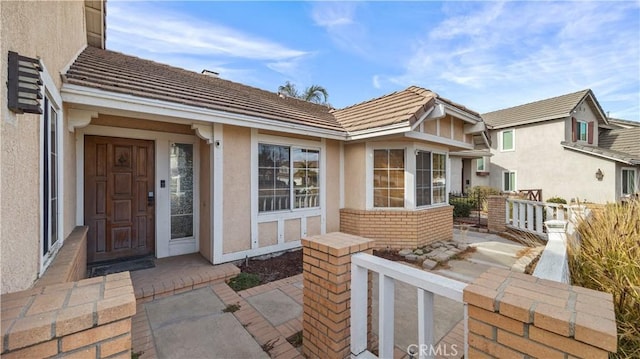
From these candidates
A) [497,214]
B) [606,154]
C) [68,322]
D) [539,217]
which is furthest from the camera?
[606,154]

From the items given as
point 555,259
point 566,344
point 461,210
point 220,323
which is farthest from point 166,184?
point 461,210

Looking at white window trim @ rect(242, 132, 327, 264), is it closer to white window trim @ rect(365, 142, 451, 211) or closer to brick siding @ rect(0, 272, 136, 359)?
white window trim @ rect(365, 142, 451, 211)

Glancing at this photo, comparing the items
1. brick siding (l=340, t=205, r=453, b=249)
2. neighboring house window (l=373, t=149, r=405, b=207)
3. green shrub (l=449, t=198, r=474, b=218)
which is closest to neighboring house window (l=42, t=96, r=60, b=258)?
brick siding (l=340, t=205, r=453, b=249)

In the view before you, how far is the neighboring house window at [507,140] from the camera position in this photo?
725 inches

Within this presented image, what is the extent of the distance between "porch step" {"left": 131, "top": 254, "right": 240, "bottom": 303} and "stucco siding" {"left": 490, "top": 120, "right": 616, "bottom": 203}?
19933 millimetres

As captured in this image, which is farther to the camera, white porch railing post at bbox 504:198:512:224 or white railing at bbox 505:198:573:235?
white porch railing post at bbox 504:198:512:224

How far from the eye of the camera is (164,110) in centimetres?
446

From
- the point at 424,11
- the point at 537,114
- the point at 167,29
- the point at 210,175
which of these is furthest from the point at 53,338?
the point at 537,114

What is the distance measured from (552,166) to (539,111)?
3.97m

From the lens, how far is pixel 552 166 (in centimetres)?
1634

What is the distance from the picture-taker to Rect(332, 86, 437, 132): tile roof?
6.00 meters

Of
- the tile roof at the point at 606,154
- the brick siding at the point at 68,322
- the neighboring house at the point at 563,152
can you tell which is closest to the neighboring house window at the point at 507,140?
the neighboring house at the point at 563,152

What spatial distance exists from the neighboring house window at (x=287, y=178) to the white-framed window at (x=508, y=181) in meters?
17.9

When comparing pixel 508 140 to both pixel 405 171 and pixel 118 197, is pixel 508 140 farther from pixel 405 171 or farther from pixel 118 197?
pixel 118 197
